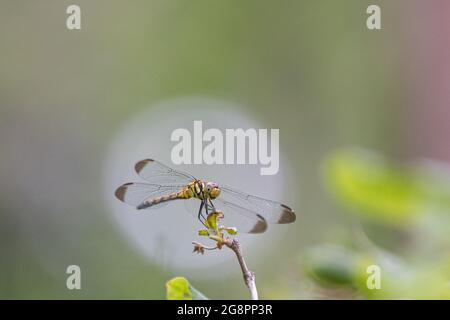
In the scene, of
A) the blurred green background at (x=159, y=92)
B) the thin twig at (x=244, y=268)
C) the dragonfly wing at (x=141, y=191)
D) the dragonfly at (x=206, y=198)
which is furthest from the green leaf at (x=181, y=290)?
the blurred green background at (x=159, y=92)

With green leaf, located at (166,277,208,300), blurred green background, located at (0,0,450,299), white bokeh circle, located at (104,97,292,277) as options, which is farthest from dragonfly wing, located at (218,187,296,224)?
blurred green background, located at (0,0,450,299)

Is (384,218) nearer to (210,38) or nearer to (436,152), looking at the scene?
(436,152)

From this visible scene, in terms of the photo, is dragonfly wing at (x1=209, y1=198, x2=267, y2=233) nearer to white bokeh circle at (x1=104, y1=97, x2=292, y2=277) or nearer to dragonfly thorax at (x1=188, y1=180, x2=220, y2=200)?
dragonfly thorax at (x1=188, y1=180, x2=220, y2=200)

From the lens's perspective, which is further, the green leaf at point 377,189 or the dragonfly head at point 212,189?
the dragonfly head at point 212,189

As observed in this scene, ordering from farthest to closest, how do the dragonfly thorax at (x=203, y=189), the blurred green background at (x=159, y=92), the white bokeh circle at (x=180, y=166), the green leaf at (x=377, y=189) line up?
the blurred green background at (x=159, y=92), the white bokeh circle at (x=180, y=166), the dragonfly thorax at (x=203, y=189), the green leaf at (x=377, y=189)

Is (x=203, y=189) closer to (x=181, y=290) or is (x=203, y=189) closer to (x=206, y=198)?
(x=206, y=198)

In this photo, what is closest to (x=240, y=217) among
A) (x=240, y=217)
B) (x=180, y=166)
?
(x=240, y=217)

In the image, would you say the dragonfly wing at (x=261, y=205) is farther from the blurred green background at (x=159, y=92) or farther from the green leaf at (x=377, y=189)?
the blurred green background at (x=159, y=92)
